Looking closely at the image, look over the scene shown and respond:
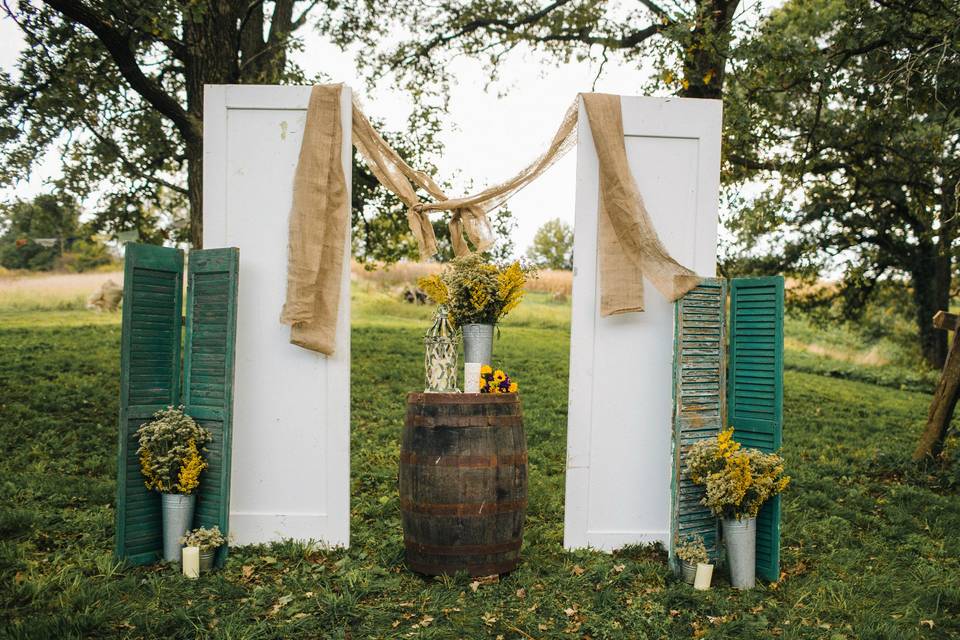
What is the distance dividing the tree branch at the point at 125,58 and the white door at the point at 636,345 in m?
4.13

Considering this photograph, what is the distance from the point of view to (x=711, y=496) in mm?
4305

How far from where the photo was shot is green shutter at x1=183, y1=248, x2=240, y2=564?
4473mm

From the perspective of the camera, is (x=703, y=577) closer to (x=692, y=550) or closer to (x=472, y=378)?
(x=692, y=550)

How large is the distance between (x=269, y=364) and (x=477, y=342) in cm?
127

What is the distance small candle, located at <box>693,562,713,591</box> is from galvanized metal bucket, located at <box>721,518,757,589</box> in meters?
0.15

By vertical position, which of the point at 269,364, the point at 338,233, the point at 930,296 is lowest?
the point at 269,364

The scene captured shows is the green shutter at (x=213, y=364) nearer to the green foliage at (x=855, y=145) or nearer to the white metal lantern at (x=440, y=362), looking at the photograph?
the white metal lantern at (x=440, y=362)

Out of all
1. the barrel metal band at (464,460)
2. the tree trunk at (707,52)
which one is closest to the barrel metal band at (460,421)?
the barrel metal band at (464,460)

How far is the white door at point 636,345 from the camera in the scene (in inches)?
191

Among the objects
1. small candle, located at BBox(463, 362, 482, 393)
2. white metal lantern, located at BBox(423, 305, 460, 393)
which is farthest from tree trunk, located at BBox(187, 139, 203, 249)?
small candle, located at BBox(463, 362, 482, 393)

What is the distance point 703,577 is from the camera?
4.28 metres

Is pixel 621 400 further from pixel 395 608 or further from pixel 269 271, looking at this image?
pixel 269 271

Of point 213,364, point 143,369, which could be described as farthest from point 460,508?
point 143,369

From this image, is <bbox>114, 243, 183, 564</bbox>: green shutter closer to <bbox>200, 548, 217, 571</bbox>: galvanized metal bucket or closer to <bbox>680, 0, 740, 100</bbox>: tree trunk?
→ <bbox>200, 548, 217, 571</bbox>: galvanized metal bucket
